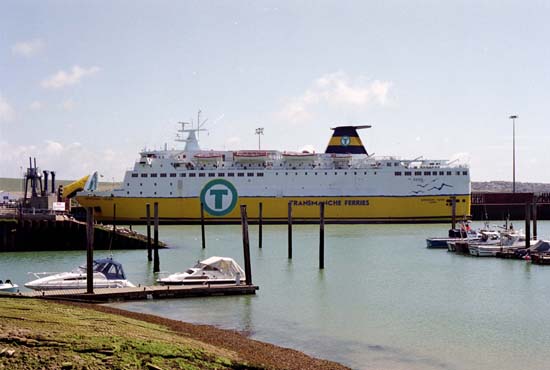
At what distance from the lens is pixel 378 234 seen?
117 ft

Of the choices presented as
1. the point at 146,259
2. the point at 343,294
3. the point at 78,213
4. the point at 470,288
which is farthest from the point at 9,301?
the point at 78,213

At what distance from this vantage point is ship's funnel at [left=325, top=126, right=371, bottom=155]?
49.2 m

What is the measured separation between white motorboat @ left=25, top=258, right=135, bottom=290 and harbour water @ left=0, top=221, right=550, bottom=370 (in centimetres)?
156

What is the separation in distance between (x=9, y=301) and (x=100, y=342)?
295 cm

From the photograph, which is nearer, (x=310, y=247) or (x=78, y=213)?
(x=310, y=247)

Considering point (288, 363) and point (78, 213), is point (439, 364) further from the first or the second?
point (78, 213)

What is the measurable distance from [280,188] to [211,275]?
2884 cm

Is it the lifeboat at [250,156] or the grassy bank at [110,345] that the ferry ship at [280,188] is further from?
the grassy bank at [110,345]

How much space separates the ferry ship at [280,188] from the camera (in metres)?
44.2

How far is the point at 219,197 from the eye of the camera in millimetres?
45469

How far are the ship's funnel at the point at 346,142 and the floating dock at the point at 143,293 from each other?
34.3 metres

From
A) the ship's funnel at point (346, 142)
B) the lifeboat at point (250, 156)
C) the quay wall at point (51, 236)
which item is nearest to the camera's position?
Answer: the quay wall at point (51, 236)

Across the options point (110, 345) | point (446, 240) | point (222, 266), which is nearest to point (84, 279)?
point (222, 266)

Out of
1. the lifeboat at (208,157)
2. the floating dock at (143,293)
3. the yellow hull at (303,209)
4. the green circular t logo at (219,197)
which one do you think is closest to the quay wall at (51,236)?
the floating dock at (143,293)
